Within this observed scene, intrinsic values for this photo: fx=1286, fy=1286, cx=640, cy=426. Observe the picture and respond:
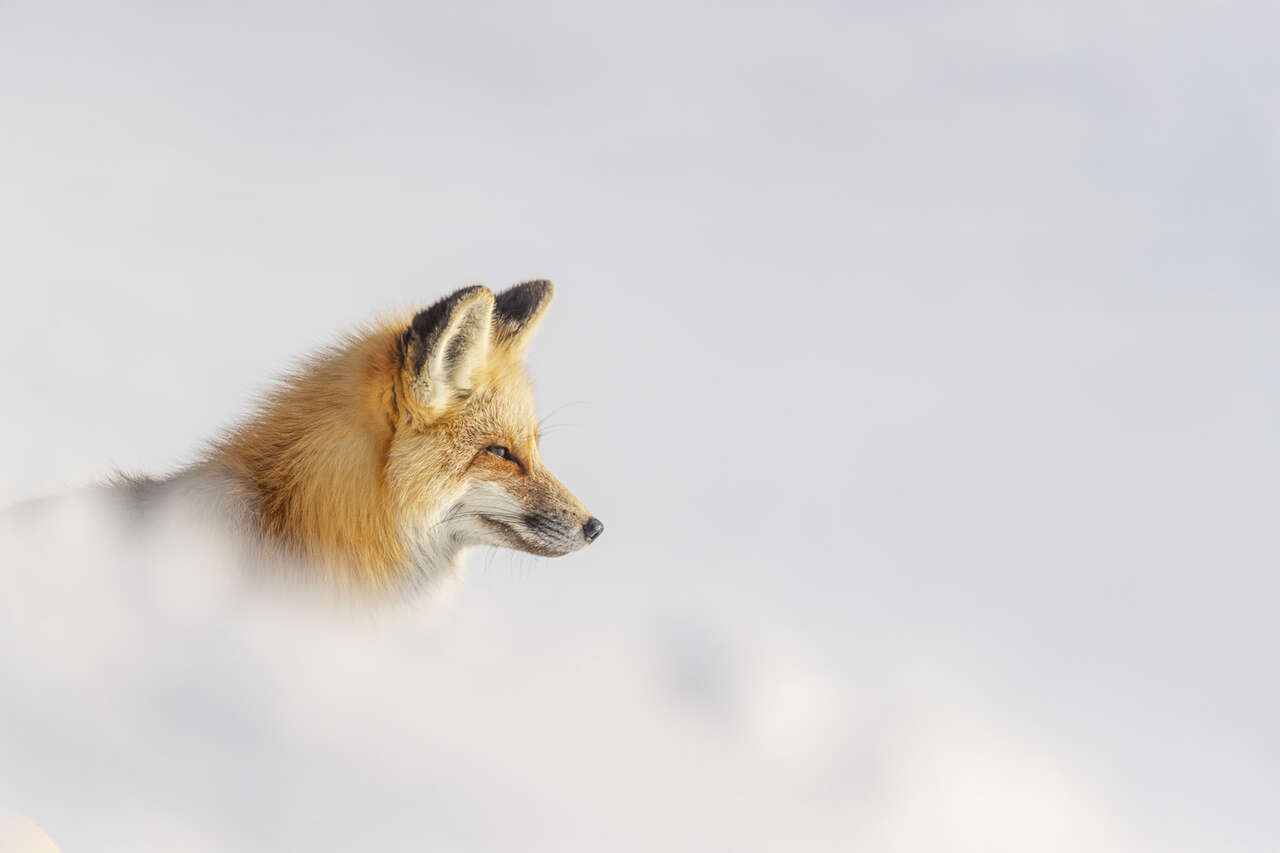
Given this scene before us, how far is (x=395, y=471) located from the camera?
4605 millimetres

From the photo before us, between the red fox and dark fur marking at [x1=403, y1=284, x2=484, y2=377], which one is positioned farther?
the red fox

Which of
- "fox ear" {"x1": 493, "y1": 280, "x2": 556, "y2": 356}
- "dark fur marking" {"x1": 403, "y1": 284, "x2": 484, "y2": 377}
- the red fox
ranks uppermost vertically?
"fox ear" {"x1": 493, "y1": 280, "x2": 556, "y2": 356}

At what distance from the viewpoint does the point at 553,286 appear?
5160 mm

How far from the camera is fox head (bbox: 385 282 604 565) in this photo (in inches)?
179

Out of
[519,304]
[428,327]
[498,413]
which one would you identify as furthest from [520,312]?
[428,327]

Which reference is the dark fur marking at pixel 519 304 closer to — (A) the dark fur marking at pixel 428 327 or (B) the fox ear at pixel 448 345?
(B) the fox ear at pixel 448 345

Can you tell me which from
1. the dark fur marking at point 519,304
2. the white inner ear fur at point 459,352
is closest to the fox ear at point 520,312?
the dark fur marking at point 519,304

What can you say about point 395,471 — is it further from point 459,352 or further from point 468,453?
point 459,352

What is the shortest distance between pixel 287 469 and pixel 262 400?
0.42 metres

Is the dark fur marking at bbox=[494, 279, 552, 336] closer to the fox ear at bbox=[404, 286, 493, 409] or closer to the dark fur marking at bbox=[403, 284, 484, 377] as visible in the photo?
the fox ear at bbox=[404, 286, 493, 409]

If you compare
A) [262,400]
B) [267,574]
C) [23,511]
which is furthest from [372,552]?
[23,511]

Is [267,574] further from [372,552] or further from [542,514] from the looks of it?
[542,514]

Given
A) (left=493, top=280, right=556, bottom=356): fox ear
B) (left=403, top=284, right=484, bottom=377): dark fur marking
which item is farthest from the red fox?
(left=493, top=280, right=556, bottom=356): fox ear

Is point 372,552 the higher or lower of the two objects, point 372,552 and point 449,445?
the lower
